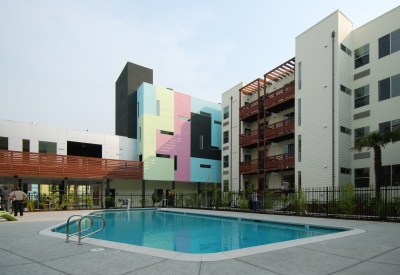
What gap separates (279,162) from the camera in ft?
86.4

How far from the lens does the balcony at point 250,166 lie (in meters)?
28.8

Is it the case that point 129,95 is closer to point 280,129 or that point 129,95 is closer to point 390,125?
point 280,129

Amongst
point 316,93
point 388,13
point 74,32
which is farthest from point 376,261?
point 388,13

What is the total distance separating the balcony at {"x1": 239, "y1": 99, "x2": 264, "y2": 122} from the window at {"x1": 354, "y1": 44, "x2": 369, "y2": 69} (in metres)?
9.76

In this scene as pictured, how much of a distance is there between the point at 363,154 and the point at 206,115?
2037 centimetres

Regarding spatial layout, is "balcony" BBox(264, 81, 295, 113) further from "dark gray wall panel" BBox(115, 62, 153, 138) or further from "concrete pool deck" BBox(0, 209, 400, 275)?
"concrete pool deck" BBox(0, 209, 400, 275)

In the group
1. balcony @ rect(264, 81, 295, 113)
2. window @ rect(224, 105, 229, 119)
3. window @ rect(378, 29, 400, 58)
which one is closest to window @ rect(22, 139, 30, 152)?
window @ rect(224, 105, 229, 119)

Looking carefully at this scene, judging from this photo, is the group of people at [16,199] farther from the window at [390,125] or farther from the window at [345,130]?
the window at [390,125]

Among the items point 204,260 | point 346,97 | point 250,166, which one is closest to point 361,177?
point 346,97

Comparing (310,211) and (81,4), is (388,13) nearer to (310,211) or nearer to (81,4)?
(310,211)

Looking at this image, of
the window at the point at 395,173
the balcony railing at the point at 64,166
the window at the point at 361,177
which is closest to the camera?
the window at the point at 395,173

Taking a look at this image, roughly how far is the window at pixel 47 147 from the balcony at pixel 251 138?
18.6 metres

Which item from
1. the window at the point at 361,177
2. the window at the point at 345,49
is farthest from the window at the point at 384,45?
the window at the point at 361,177

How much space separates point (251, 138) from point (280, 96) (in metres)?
A: 5.64
